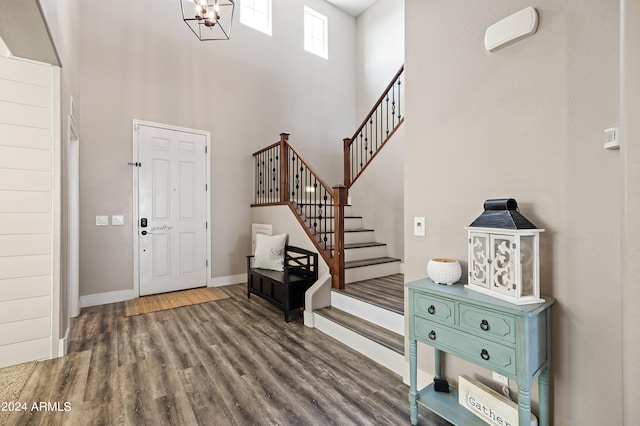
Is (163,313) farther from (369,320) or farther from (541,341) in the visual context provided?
(541,341)

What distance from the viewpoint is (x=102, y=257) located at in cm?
404

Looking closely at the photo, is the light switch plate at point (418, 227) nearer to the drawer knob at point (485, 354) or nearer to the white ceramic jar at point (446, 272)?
the white ceramic jar at point (446, 272)

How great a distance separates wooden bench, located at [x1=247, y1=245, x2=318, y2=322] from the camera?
133 inches

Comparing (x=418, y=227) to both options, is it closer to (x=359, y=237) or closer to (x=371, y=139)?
(x=359, y=237)

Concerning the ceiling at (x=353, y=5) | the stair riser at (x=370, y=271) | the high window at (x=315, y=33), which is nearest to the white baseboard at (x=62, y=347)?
the stair riser at (x=370, y=271)

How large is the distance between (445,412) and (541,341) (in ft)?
2.20

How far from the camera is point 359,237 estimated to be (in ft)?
14.6

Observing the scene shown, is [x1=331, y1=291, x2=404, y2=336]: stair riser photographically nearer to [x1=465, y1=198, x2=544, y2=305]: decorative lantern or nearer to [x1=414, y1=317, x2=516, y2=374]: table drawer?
[x1=414, y1=317, x2=516, y2=374]: table drawer

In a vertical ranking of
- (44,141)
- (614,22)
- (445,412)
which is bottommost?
(445,412)

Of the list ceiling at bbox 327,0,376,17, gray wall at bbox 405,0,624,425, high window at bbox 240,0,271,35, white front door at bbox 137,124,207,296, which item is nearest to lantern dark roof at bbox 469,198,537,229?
gray wall at bbox 405,0,624,425

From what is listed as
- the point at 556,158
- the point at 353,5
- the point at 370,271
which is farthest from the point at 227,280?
the point at 353,5

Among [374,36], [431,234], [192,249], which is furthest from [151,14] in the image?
[431,234]

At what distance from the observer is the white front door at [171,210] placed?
434 centimetres

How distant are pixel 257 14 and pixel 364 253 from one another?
4832 mm
